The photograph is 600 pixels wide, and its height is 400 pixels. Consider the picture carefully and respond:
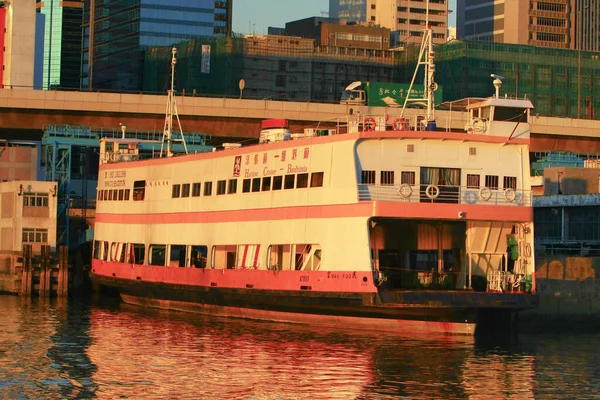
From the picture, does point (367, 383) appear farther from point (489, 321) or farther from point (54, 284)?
point (54, 284)

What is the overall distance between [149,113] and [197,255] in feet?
103

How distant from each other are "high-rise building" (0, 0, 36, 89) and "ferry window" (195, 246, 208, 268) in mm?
121195

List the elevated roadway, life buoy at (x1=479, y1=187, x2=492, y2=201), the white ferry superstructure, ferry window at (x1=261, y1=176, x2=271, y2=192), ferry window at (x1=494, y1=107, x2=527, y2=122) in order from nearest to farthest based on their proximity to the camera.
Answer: the white ferry superstructure, life buoy at (x1=479, y1=187, x2=492, y2=201), ferry window at (x1=494, y1=107, x2=527, y2=122), ferry window at (x1=261, y1=176, x2=271, y2=192), the elevated roadway

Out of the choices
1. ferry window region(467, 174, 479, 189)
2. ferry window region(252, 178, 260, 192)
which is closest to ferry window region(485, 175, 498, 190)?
ferry window region(467, 174, 479, 189)

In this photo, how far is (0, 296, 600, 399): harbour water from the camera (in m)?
31.8

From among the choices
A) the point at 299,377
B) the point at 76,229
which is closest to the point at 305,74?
the point at 76,229

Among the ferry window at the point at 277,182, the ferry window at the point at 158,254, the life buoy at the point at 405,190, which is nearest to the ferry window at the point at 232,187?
the ferry window at the point at 277,182

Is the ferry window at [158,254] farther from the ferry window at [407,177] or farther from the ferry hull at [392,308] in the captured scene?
the ferry window at [407,177]

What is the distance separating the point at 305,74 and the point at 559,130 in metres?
102

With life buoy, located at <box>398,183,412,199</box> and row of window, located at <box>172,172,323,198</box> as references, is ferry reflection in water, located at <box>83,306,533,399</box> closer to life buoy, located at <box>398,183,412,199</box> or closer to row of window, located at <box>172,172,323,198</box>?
life buoy, located at <box>398,183,412,199</box>

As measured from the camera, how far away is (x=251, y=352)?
126 feet

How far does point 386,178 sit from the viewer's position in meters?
41.8

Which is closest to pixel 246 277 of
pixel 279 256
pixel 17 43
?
pixel 279 256

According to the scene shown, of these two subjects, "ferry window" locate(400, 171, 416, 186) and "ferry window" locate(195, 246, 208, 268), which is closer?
"ferry window" locate(400, 171, 416, 186)
